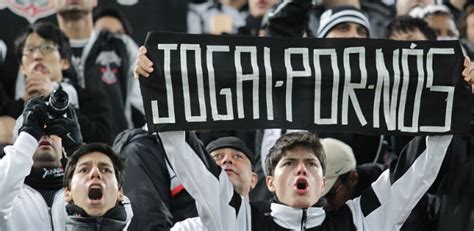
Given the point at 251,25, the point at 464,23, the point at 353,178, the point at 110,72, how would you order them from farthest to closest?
1. the point at 251,25
2. the point at 464,23
3. the point at 110,72
4. the point at 353,178

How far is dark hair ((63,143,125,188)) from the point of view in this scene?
6.50m

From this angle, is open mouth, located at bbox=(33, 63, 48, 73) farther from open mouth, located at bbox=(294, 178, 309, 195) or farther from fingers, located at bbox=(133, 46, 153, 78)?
open mouth, located at bbox=(294, 178, 309, 195)

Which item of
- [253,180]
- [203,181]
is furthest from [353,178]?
[203,181]

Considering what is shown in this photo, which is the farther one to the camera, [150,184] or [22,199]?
[150,184]

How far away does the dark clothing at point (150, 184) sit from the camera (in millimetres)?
7020

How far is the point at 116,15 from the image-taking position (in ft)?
30.7

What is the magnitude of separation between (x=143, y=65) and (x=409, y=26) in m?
2.71

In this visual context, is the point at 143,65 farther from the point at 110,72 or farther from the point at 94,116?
the point at 110,72

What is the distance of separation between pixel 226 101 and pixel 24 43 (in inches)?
88.9

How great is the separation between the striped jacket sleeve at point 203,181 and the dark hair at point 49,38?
2.17 metres

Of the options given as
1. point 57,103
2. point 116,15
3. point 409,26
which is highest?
point 116,15

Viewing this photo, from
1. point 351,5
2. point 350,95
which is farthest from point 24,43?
point 350,95

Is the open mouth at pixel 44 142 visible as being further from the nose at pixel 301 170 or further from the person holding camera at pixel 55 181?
the nose at pixel 301 170

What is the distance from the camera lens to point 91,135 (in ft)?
25.1
